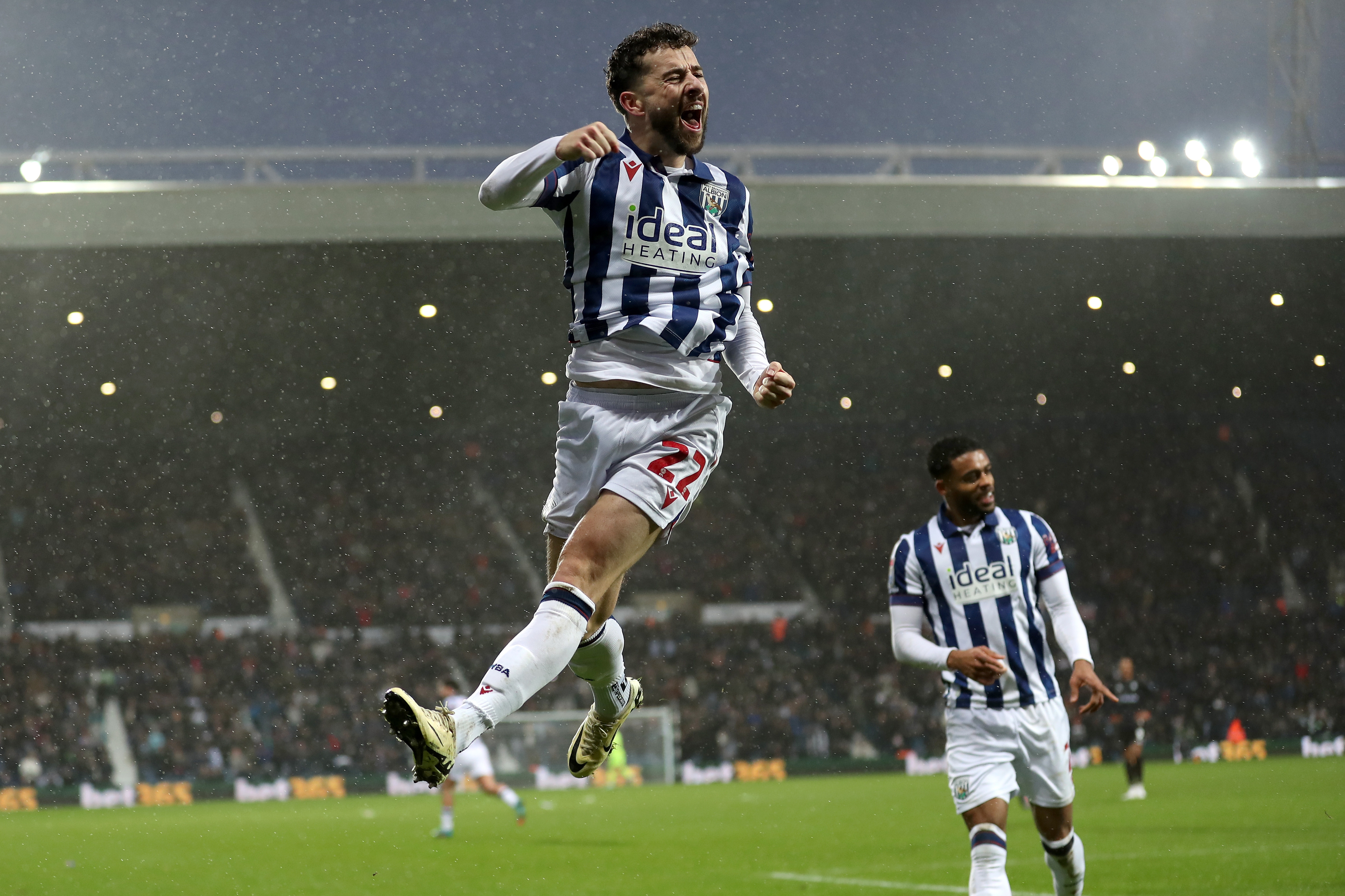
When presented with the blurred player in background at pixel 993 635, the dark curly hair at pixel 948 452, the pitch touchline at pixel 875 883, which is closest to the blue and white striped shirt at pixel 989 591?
the blurred player in background at pixel 993 635

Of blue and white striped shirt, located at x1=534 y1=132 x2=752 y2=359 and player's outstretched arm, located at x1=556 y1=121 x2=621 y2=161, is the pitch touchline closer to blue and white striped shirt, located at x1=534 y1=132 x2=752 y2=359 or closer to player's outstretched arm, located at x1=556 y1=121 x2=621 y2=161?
blue and white striped shirt, located at x1=534 y1=132 x2=752 y2=359

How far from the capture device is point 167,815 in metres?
19.3

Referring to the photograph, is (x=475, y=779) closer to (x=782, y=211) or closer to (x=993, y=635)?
(x=782, y=211)

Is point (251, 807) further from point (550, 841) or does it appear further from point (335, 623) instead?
point (550, 841)

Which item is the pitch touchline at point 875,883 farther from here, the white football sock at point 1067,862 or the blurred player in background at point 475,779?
the blurred player in background at point 475,779

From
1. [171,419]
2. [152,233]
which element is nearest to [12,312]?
[152,233]

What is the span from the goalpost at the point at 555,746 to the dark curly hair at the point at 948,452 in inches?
610

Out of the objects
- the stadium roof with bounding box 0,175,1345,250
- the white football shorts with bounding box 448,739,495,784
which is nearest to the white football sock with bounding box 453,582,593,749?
the white football shorts with bounding box 448,739,495,784

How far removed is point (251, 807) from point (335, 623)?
20.5ft

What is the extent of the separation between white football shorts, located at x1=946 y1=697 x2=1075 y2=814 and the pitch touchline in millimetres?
2701

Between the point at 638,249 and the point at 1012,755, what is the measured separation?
300 cm

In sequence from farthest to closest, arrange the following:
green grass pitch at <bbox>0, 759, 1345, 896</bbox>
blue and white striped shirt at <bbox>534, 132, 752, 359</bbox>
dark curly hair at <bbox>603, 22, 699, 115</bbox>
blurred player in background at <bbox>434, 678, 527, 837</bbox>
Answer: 1. blurred player in background at <bbox>434, 678, 527, 837</bbox>
2. green grass pitch at <bbox>0, 759, 1345, 896</bbox>
3. dark curly hair at <bbox>603, 22, 699, 115</bbox>
4. blue and white striped shirt at <bbox>534, 132, 752, 359</bbox>

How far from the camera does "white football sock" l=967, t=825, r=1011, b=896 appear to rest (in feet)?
17.3

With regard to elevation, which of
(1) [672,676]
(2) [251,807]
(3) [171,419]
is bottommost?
(2) [251,807]
